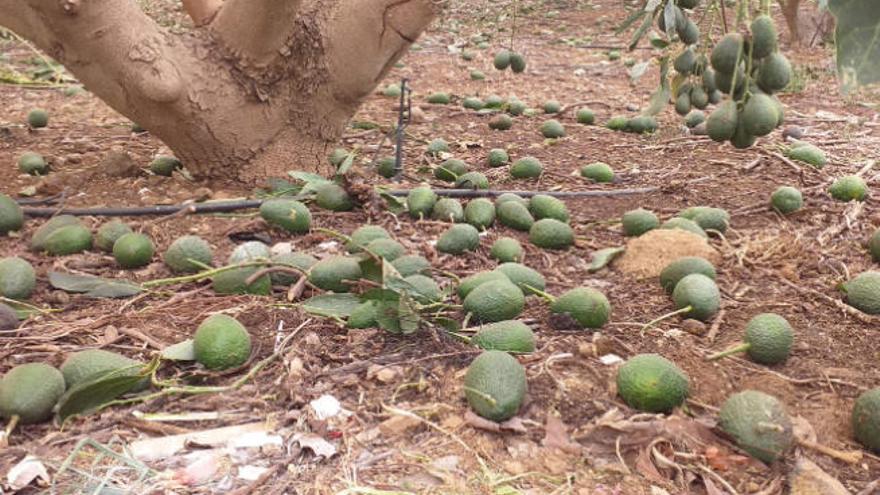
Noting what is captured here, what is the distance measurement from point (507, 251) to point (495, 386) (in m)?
1.16

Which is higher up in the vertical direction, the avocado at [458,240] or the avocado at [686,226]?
the avocado at [458,240]

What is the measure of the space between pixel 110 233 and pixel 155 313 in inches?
27.8

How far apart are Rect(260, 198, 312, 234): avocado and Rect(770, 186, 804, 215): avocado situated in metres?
2.13

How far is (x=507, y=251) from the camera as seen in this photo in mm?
2945

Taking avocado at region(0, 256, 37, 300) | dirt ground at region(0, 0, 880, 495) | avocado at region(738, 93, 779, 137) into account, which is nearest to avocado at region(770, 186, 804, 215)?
dirt ground at region(0, 0, 880, 495)

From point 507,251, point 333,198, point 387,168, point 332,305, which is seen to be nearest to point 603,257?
point 507,251

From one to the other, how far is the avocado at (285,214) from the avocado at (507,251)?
80 cm

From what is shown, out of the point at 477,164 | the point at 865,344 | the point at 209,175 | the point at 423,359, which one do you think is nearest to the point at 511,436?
the point at 423,359

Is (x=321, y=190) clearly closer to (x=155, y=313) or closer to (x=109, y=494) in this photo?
(x=155, y=313)

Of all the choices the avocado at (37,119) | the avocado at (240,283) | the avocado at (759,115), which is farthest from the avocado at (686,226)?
the avocado at (37,119)

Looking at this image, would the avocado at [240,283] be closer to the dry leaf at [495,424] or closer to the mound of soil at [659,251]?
the dry leaf at [495,424]

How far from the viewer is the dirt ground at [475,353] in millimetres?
1687

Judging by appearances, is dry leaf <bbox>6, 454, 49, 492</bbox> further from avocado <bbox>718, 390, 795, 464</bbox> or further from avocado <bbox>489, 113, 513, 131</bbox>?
avocado <bbox>489, 113, 513, 131</bbox>

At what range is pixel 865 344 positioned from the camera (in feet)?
7.82
